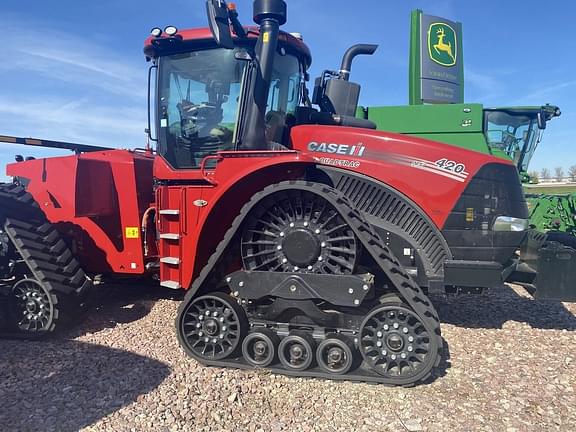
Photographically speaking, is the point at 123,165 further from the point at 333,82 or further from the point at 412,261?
the point at 412,261

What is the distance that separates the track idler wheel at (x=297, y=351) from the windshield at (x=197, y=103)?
1.91m

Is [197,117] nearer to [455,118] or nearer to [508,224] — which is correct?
[508,224]

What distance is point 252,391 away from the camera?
149 inches

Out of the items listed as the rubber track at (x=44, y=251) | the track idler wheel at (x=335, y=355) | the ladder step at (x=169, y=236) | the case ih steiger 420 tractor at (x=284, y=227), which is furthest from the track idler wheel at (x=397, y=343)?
the rubber track at (x=44, y=251)

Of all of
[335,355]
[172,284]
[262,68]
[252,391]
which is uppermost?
[262,68]

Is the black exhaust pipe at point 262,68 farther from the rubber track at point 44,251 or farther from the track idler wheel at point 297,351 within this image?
the rubber track at point 44,251

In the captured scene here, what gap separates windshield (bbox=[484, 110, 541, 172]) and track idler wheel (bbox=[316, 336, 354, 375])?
7.16 meters

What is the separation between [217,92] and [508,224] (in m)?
2.94

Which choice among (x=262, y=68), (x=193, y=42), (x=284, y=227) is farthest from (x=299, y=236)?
(x=193, y=42)

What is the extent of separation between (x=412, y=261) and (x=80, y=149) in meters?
4.69

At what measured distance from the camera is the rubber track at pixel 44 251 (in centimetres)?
487

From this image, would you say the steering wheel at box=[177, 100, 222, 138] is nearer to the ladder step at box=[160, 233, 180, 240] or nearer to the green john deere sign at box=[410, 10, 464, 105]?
the ladder step at box=[160, 233, 180, 240]

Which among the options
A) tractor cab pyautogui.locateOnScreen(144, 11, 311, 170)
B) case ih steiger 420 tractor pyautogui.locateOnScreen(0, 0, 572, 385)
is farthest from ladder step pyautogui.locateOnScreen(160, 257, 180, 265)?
tractor cab pyautogui.locateOnScreen(144, 11, 311, 170)

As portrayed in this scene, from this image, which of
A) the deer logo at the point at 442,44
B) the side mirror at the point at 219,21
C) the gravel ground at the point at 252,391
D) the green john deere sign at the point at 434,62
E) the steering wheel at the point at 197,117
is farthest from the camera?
the deer logo at the point at 442,44
